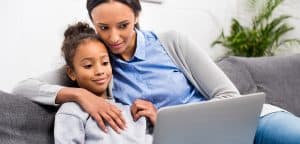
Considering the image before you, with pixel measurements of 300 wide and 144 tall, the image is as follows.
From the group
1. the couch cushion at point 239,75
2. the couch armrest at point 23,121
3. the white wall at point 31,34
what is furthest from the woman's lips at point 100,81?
the couch cushion at point 239,75

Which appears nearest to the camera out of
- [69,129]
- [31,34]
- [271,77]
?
[69,129]

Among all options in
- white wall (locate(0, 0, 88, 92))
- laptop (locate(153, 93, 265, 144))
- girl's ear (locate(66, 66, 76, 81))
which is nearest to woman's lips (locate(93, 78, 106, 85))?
girl's ear (locate(66, 66, 76, 81))

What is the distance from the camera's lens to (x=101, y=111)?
1.17m

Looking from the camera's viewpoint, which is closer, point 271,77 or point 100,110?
point 100,110

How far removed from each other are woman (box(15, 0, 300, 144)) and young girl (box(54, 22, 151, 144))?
28 mm

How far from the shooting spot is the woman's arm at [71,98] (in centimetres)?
116

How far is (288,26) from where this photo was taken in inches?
108

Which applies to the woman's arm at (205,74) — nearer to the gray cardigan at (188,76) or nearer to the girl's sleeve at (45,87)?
the gray cardigan at (188,76)

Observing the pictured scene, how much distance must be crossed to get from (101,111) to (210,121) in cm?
40

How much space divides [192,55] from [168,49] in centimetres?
9

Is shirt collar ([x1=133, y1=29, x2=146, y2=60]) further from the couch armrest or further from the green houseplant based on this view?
the green houseplant

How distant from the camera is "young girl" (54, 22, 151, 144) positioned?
1128mm

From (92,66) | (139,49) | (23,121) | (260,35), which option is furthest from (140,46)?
(260,35)

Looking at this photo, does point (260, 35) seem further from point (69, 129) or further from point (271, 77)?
point (69, 129)
